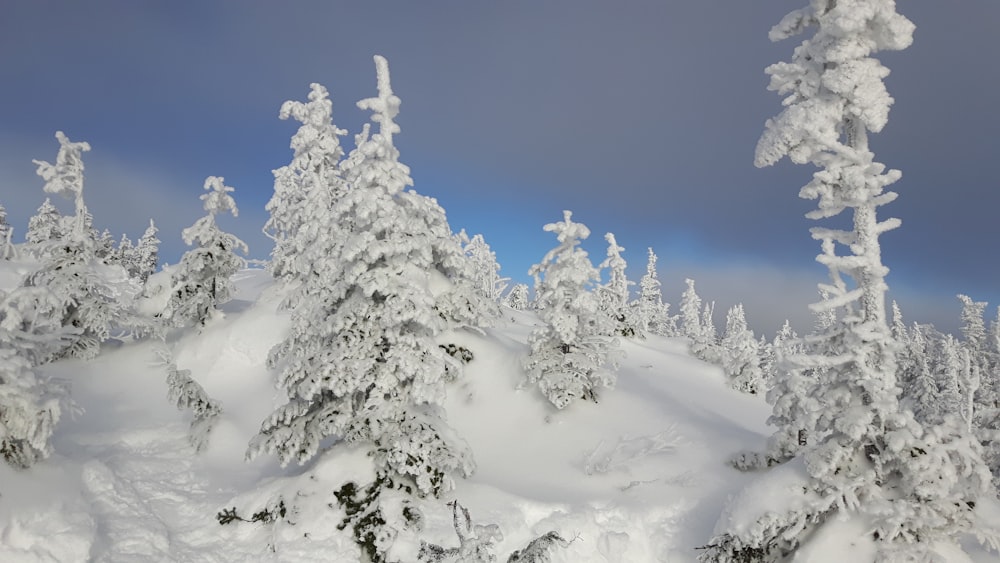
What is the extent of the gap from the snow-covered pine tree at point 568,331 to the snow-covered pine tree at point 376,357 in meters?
5.68

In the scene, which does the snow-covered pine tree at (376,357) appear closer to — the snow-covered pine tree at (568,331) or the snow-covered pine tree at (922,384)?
the snow-covered pine tree at (568,331)

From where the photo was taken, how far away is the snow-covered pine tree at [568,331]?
1867cm

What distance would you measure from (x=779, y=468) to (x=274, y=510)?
1145 cm

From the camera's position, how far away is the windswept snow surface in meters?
10.8

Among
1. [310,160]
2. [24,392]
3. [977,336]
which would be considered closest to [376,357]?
[24,392]

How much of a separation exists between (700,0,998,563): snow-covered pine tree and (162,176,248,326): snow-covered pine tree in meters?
24.8

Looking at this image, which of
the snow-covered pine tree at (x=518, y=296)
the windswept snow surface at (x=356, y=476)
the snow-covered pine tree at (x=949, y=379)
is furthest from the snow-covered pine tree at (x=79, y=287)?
the snow-covered pine tree at (x=518, y=296)

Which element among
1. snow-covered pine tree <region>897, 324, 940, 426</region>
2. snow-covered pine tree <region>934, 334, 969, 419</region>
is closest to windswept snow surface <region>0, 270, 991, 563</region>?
snow-covered pine tree <region>897, 324, 940, 426</region>

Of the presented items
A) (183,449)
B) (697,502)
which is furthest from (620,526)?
(183,449)

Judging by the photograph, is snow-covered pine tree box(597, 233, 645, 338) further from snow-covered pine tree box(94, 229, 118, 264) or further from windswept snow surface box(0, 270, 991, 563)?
snow-covered pine tree box(94, 229, 118, 264)

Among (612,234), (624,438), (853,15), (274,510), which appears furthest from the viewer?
(612,234)

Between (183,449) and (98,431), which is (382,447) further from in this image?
(98,431)

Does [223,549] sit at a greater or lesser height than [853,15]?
lesser

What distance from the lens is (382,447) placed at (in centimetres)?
1260
